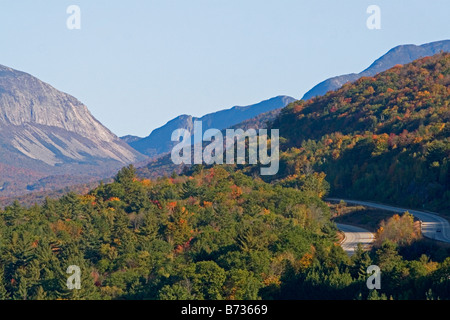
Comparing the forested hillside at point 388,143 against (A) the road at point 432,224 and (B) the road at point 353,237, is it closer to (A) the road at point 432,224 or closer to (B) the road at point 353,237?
(A) the road at point 432,224

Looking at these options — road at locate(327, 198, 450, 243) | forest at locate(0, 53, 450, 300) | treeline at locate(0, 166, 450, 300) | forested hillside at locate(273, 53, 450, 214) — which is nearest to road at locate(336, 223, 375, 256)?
treeline at locate(0, 166, 450, 300)

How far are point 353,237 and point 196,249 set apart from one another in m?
21.4

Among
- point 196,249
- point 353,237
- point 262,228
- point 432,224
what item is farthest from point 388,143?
point 196,249

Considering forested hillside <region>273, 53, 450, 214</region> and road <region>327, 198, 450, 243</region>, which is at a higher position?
forested hillside <region>273, 53, 450, 214</region>

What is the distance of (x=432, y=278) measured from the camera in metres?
65.0

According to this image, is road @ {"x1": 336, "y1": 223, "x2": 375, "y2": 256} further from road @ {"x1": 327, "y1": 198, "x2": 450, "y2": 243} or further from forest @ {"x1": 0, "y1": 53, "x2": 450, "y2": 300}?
road @ {"x1": 327, "y1": 198, "x2": 450, "y2": 243}

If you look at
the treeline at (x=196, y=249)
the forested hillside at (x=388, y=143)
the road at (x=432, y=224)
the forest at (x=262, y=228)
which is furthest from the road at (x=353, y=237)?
the forested hillside at (x=388, y=143)

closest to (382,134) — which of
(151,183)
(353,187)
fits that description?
(353,187)

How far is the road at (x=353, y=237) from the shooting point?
303 feet

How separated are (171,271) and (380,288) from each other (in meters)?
23.5

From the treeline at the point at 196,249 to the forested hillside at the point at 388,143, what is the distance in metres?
9.53

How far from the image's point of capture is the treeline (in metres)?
73.5

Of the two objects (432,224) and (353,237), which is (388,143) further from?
(432,224)

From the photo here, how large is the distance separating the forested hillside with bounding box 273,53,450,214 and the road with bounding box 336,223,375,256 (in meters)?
11.7
